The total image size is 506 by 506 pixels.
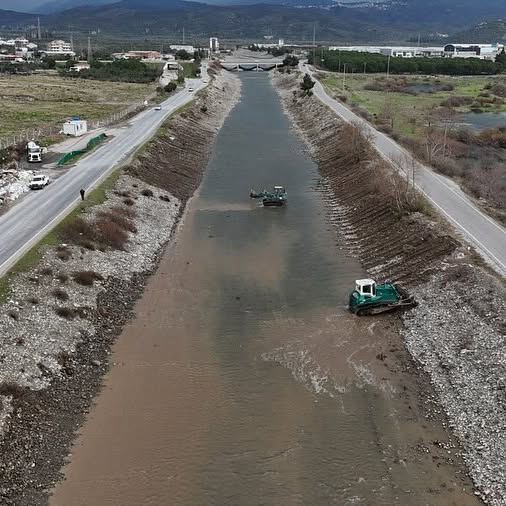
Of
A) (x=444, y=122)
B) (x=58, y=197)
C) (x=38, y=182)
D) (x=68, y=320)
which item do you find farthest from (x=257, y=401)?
(x=444, y=122)

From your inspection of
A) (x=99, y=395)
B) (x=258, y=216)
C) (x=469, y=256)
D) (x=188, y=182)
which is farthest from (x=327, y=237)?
(x=99, y=395)

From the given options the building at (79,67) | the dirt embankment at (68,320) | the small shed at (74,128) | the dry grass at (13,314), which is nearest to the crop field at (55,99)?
the small shed at (74,128)

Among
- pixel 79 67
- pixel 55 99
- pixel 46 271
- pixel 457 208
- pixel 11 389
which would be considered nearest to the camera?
pixel 11 389

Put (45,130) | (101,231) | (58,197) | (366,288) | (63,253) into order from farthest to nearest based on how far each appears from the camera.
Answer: (45,130) → (58,197) → (101,231) → (63,253) → (366,288)

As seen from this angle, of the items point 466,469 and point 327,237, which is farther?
point 327,237

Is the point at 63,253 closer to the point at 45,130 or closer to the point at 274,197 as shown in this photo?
the point at 274,197

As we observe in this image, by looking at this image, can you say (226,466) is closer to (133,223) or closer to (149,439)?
(149,439)
